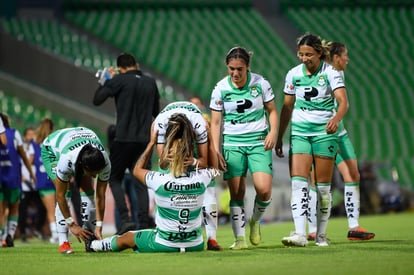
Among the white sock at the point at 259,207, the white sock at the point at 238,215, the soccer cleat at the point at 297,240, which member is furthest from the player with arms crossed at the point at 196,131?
the soccer cleat at the point at 297,240

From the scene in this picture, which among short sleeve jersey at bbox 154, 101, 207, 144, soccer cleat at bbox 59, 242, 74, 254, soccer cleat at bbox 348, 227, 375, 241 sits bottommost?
soccer cleat at bbox 59, 242, 74, 254

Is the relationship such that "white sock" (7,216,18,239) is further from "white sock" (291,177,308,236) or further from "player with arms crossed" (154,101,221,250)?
"white sock" (291,177,308,236)

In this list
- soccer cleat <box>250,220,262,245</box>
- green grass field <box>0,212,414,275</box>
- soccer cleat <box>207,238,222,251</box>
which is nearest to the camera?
green grass field <box>0,212,414,275</box>

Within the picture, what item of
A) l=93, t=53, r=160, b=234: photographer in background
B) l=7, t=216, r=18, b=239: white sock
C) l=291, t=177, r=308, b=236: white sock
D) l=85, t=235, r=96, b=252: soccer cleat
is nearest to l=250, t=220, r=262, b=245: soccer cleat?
l=291, t=177, r=308, b=236: white sock

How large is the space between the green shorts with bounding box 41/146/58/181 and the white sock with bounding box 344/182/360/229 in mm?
3943

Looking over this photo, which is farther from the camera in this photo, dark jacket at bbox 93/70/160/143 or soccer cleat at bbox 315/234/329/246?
dark jacket at bbox 93/70/160/143

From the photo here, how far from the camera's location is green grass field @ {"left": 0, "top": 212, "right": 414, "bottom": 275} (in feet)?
29.5

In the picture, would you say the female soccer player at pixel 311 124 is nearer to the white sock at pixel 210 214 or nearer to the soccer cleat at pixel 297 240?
the soccer cleat at pixel 297 240

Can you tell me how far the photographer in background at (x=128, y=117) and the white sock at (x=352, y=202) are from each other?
2749mm

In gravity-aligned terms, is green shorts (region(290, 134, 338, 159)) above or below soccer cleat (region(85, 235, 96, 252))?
above

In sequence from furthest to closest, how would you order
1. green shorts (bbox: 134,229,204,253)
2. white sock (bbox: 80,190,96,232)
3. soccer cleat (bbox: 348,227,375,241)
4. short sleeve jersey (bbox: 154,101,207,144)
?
soccer cleat (bbox: 348,227,375,241), white sock (bbox: 80,190,96,232), short sleeve jersey (bbox: 154,101,207,144), green shorts (bbox: 134,229,204,253)

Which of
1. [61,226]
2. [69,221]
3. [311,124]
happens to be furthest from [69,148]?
[311,124]

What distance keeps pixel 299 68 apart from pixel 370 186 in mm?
15250

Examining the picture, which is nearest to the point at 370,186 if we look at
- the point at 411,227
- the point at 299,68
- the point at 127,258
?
the point at 411,227
